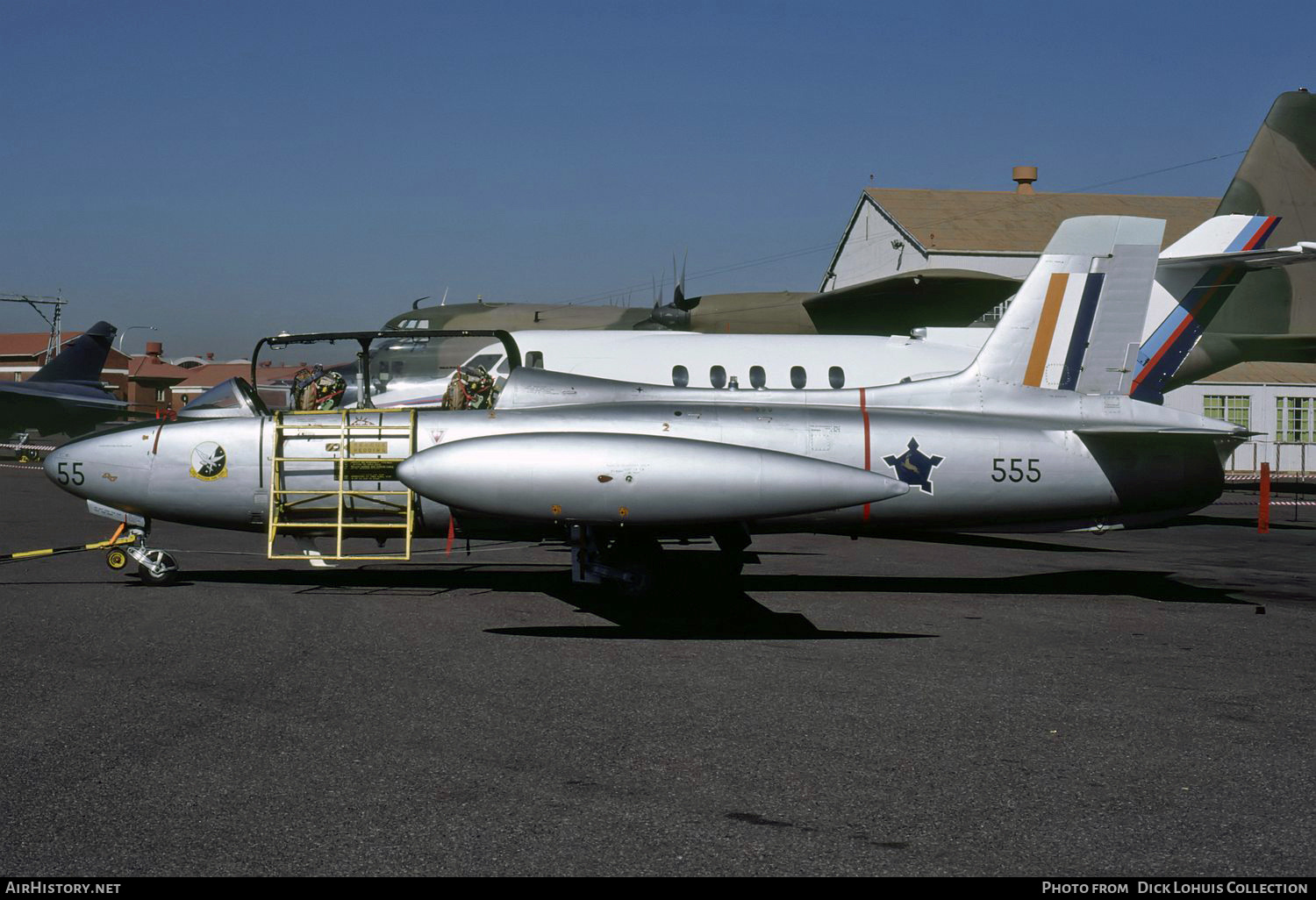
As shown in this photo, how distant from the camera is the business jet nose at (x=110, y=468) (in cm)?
1178

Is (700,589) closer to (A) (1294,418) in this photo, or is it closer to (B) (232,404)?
(B) (232,404)

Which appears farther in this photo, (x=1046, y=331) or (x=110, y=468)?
(x=1046, y=331)

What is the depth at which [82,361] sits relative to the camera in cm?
4900

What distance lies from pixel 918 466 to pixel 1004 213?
41949 millimetres

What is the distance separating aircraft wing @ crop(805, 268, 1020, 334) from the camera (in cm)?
2311

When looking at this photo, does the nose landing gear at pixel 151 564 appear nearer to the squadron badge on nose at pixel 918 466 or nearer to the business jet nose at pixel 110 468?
the business jet nose at pixel 110 468

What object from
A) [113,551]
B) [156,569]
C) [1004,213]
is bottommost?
[156,569]

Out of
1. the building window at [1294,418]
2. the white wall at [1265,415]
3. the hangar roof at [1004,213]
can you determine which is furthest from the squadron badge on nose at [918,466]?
the hangar roof at [1004,213]

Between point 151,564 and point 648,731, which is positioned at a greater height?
point 151,564

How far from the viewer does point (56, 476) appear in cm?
1195

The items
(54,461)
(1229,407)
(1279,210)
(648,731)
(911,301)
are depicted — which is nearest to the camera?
(648,731)

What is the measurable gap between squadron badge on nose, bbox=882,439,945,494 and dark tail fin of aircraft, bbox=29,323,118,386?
45.1 metres

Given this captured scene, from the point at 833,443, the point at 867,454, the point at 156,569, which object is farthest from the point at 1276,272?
the point at 156,569
